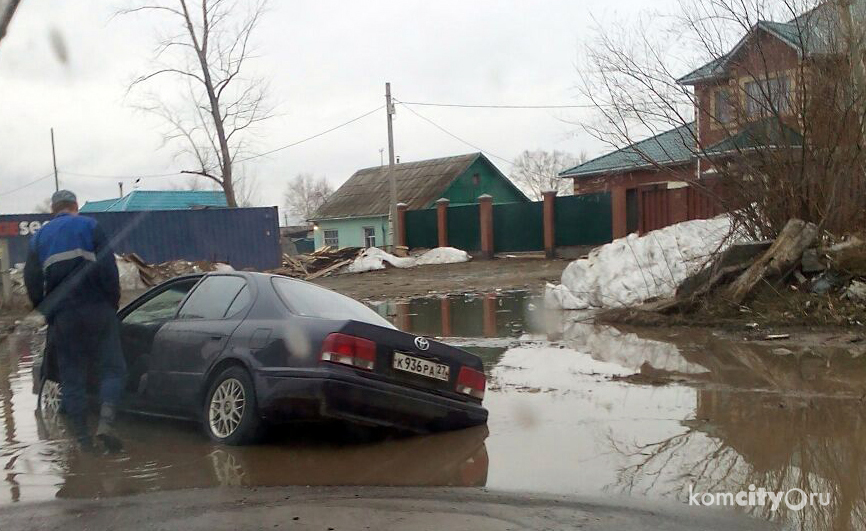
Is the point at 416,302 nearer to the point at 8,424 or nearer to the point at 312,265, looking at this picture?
the point at 8,424

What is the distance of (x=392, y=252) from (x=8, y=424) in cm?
2114

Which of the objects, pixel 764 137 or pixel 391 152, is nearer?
pixel 764 137

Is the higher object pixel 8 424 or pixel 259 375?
pixel 259 375

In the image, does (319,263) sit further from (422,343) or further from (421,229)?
(422,343)

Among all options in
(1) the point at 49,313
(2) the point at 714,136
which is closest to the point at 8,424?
(1) the point at 49,313

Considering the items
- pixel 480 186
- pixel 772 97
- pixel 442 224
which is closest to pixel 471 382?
pixel 772 97

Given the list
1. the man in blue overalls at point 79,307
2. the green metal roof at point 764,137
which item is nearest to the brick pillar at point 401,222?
the green metal roof at point 764,137

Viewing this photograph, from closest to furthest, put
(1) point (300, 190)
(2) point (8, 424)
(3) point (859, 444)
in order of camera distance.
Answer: (3) point (859, 444), (2) point (8, 424), (1) point (300, 190)

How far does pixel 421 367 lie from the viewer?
230 inches

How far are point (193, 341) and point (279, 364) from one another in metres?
0.96

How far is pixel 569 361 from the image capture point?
8711 millimetres

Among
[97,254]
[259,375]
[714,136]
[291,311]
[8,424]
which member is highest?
[714,136]

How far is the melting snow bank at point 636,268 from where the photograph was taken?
12213mm

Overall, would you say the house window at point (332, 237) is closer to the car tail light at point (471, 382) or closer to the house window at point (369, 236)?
the house window at point (369, 236)
